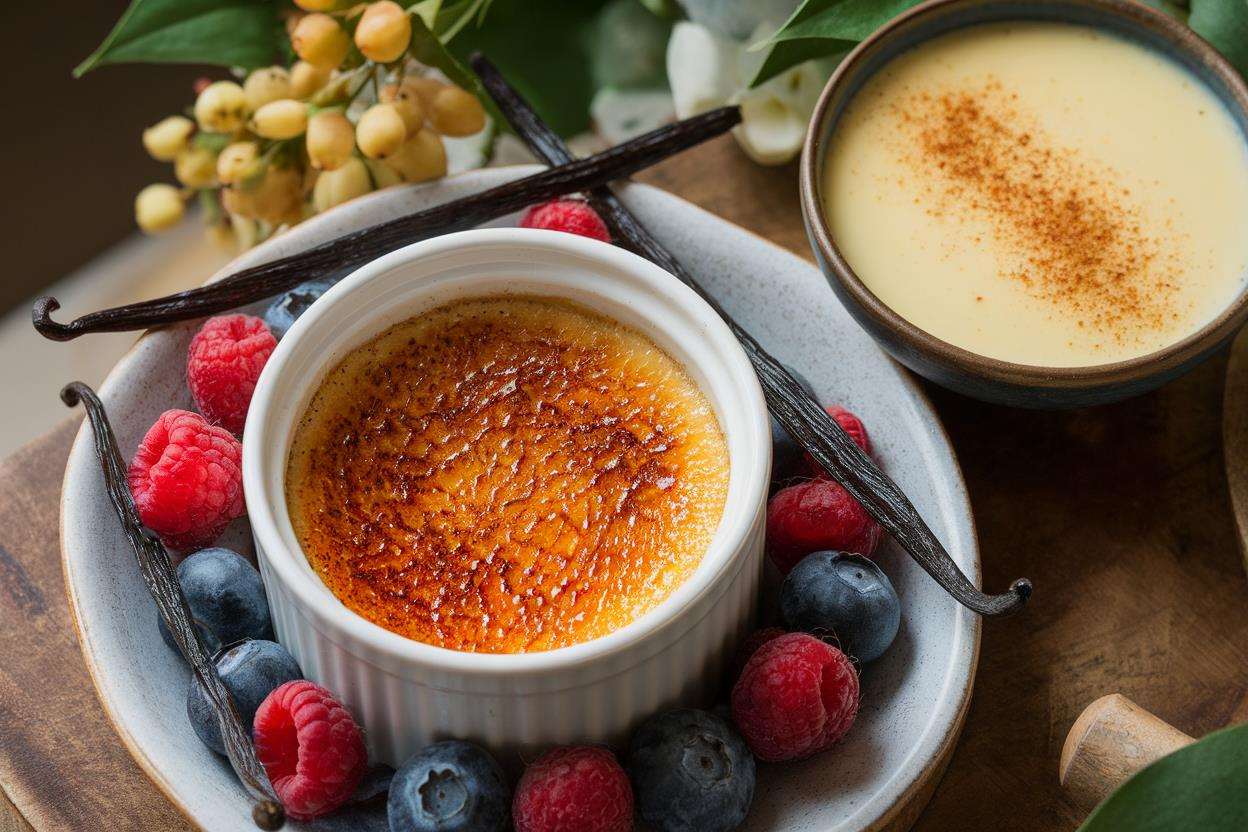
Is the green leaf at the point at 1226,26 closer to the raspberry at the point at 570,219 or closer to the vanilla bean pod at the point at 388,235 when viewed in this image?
the vanilla bean pod at the point at 388,235

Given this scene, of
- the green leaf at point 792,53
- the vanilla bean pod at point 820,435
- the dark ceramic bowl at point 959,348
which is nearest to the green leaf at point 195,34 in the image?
the vanilla bean pod at point 820,435

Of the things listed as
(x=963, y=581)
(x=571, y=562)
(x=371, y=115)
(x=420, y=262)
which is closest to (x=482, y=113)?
(x=371, y=115)

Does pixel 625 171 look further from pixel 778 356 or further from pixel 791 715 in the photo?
pixel 791 715

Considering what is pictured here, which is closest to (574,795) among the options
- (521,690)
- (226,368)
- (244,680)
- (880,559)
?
(521,690)

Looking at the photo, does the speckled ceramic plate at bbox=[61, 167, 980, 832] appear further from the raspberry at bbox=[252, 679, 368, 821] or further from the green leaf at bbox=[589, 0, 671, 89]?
the green leaf at bbox=[589, 0, 671, 89]

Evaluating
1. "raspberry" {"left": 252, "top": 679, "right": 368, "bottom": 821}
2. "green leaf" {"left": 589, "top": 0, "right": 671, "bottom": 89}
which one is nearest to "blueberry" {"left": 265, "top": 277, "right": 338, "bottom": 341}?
"raspberry" {"left": 252, "top": 679, "right": 368, "bottom": 821}
